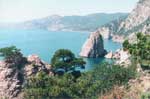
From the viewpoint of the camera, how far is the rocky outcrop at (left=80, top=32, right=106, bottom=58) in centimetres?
11450

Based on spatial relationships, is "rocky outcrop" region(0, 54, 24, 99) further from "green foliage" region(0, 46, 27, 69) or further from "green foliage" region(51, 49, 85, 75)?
"green foliage" region(51, 49, 85, 75)

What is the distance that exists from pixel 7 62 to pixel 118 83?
1176cm

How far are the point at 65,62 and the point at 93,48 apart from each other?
71.1 metres

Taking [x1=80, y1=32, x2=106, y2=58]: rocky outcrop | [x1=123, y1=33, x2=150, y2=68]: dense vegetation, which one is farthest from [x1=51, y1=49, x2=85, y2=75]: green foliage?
[x1=80, y1=32, x2=106, y2=58]: rocky outcrop

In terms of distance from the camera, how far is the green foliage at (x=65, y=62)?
4353cm

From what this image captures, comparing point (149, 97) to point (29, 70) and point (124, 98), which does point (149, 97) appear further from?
point (29, 70)

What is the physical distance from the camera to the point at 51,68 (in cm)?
4319

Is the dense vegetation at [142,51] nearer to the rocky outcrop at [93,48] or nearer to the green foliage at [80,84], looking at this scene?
the green foliage at [80,84]

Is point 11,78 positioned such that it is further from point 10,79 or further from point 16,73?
point 16,73

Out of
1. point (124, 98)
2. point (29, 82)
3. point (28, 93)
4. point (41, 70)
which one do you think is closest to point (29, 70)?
point (41, 70)

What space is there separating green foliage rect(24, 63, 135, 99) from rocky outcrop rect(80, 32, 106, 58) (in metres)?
76.5

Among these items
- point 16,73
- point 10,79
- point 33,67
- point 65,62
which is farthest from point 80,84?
point 65,62

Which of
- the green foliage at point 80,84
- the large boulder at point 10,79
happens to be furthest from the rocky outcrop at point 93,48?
the green foliage at point 80,84

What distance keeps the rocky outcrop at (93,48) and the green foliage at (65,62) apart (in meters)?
68.0
